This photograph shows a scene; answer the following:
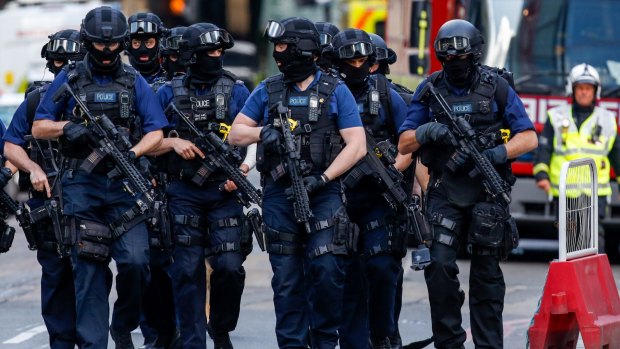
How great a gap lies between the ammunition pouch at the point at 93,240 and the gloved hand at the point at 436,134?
1.90 m

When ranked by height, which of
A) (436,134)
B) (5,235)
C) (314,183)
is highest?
(436,134)

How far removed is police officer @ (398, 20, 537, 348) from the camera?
969 cm

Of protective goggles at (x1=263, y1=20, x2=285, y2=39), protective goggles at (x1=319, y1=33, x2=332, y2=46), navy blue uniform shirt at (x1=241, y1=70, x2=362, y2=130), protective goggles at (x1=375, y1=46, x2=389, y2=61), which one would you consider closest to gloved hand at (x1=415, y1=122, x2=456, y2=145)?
navy blue uniform shirt at (x1=241, y1=70, x2=362, y2=130)

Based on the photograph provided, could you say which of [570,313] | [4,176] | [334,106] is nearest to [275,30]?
[334,106]

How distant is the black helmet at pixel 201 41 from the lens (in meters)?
10.3

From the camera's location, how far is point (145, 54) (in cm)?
1116

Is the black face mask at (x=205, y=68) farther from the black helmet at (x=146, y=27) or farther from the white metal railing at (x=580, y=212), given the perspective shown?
the white metal railing at (x=580, y=212)

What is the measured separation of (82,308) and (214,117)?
61.6 inches

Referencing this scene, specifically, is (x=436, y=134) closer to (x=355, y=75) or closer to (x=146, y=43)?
(x=355, y=75)

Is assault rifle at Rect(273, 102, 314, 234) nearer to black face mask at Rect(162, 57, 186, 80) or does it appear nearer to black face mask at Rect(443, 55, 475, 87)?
black face mask at Rect(443, 55, 475, 87)

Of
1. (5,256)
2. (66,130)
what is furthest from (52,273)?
(5,256)

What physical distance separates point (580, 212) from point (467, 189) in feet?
2.46

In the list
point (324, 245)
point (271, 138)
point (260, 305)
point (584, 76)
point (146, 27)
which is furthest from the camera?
point (584, 76)

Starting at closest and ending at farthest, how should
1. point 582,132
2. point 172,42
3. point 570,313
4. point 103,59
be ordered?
1. point 103,59
2. point 570,313
3. point 172,42
4. point 582,132
